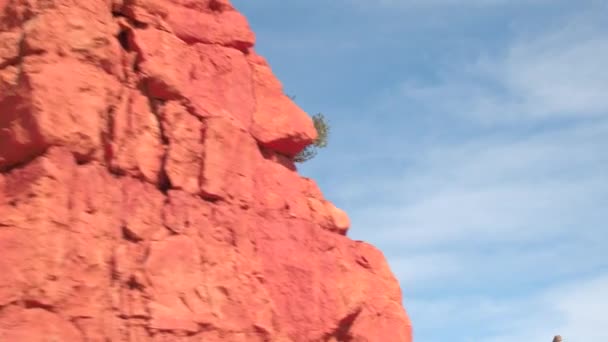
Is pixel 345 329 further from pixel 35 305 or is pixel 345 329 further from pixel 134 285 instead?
pixel 35 305

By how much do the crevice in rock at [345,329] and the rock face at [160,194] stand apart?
0.17ft

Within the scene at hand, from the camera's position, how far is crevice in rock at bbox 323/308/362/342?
19.2 m

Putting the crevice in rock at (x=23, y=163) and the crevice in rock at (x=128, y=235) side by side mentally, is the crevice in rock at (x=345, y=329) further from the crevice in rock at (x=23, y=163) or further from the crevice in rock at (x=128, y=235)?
the crevice in rock at (x=23, y=163)

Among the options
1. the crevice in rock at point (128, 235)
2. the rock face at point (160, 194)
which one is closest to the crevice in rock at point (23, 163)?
the rock face at point (160, 194)

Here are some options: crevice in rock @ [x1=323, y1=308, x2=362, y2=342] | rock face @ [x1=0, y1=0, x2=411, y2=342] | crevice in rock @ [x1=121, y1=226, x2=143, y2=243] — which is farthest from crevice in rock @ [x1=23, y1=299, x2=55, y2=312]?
crevice in rock @ [x1=323, y1=308, x2=362, y2=342]

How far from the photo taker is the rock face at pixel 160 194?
47.5 ft

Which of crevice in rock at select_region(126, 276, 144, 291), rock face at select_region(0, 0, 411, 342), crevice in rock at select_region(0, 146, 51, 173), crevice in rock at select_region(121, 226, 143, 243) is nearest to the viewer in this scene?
rock face at select_region(0, 0, 411, 342)

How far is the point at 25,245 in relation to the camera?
14055mm

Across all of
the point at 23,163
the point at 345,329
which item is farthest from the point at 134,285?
the point at 345,329

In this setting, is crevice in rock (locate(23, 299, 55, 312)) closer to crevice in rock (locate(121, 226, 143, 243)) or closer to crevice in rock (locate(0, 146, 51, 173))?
crevice in rock (locate(121, 226, 143, 243))

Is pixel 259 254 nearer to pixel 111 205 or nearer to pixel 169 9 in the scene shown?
pixel 111 205

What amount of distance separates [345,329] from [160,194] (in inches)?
207

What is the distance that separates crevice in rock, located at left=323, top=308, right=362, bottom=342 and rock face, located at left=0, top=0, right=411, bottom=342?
0.05 m

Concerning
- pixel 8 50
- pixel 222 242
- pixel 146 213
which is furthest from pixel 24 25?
pixel 222 242
